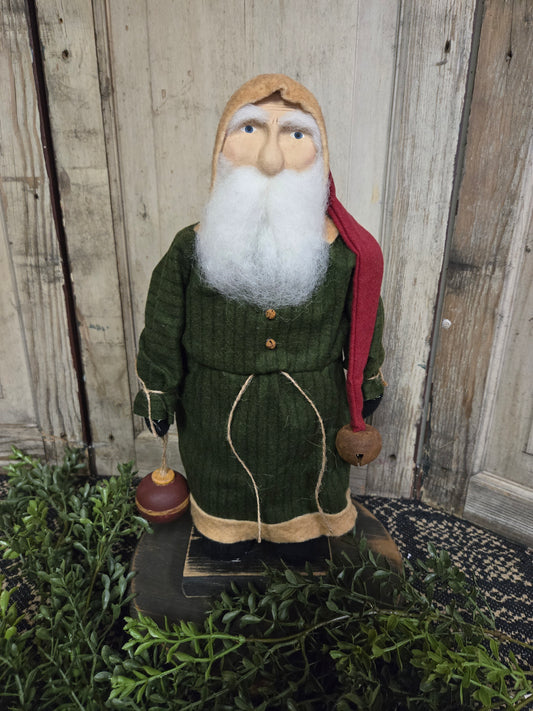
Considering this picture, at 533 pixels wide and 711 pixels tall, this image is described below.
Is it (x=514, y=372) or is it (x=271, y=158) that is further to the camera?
(x=514, y=372)

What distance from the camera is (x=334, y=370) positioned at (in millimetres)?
1150

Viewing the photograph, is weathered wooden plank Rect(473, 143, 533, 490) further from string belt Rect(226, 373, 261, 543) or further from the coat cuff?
the coat cuff

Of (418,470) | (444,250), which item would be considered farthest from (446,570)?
(444,250)

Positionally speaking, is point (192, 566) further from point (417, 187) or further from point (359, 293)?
point (417, 187)

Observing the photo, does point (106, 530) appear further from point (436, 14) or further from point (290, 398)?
point (436, 14)

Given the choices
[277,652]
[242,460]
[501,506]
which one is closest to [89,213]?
[242,460]

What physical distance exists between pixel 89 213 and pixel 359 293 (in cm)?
90

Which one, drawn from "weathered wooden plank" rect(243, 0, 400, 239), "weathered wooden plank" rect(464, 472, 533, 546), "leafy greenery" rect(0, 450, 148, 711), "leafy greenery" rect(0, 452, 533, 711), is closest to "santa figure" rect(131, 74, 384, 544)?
"leafy greenery" rect(0, 452, 533, 711)

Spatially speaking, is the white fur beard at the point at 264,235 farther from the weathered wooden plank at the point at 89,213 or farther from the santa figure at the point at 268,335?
the weathered wooden plank at the point at 89,213

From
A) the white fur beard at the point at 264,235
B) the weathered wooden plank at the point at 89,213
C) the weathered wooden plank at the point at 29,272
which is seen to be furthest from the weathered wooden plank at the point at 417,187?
the weathered wooden plank at the point at 29,272

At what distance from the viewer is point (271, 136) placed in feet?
3.15

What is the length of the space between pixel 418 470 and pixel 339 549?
1.74ft

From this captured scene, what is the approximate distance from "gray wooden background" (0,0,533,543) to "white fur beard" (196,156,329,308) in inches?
19.2

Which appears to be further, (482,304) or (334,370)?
(482,304)
